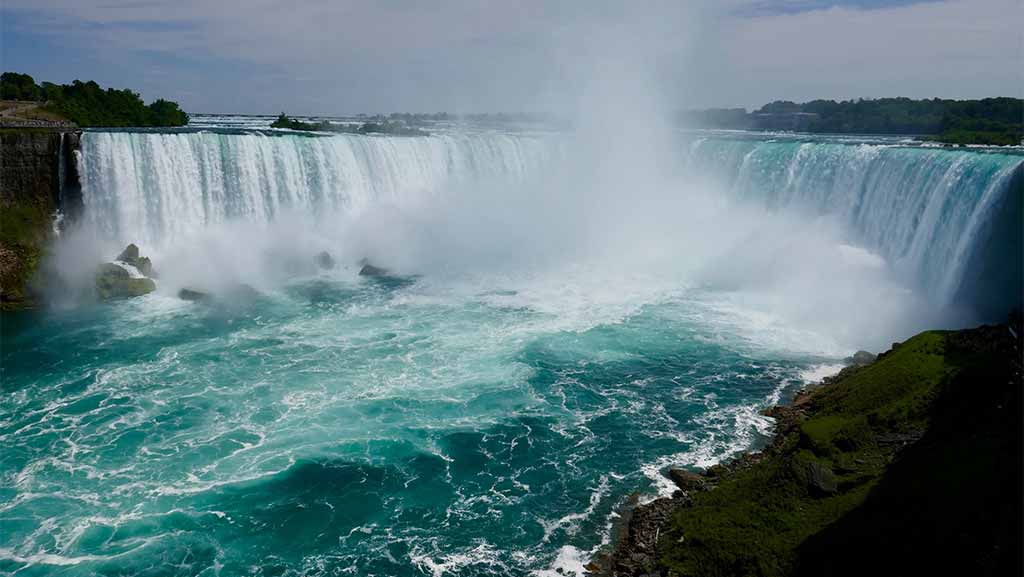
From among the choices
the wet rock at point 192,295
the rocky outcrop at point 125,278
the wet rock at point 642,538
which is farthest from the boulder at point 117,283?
the wet rock at point 642,538

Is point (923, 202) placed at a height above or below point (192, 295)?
above

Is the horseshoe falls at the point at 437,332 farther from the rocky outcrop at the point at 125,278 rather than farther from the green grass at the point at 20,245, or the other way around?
the green grass at the point at 20,245

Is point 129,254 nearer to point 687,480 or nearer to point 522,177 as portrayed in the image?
point 522,177

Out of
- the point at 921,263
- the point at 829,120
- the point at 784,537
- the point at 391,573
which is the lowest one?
the point at 391,573

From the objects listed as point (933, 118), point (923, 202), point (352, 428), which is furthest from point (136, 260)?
point (933, 118)

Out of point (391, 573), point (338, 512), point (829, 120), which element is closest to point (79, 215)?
point (338, 512)

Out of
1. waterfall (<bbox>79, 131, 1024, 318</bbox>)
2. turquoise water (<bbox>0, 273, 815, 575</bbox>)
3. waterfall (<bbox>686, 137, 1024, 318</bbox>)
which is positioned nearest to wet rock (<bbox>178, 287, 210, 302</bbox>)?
turquoise water (<bbox>0, 273, 815, 575</bbox>)

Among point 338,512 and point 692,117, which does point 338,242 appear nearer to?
point 338,512
